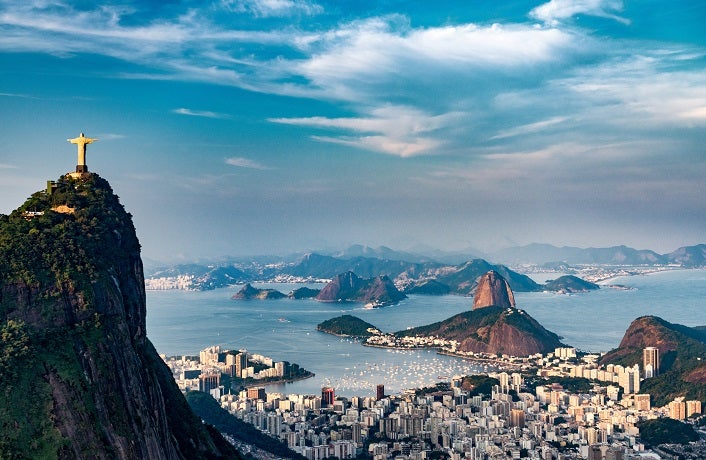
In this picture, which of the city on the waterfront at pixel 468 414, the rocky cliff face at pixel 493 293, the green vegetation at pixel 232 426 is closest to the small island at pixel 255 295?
the rocky cliff face at pixel 493 293

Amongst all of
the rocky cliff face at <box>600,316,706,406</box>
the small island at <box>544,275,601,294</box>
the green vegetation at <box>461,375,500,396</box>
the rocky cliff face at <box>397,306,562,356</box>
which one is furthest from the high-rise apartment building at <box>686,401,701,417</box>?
the small island at <box>544,275,601,294</box>

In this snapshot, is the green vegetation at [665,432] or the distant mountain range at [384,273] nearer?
the green vegetation at [665,432]

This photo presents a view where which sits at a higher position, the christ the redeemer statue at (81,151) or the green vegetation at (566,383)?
the christ the redeemer statue at (81,151)

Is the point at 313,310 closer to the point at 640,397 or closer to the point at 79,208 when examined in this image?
the point at 640,397

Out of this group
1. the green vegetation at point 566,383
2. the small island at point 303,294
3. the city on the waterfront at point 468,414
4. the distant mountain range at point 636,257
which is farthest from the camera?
the distant mountain range at point 636,257

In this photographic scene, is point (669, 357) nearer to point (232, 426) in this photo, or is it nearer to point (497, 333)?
point (497, 333)

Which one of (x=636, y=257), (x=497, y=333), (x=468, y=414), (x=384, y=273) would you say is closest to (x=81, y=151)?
(x=468, y=414)

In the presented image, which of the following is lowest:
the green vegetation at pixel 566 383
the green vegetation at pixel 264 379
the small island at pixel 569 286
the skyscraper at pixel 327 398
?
the green vegetation at pixel 566 383

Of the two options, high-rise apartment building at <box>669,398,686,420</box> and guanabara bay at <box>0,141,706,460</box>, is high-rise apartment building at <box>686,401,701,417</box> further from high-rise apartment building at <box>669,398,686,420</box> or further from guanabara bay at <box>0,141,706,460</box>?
high-rise apartment building at <box>669,398,686,420</box>

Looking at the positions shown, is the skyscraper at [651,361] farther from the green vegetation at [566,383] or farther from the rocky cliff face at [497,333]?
the rocky cliff face at [497,333]
